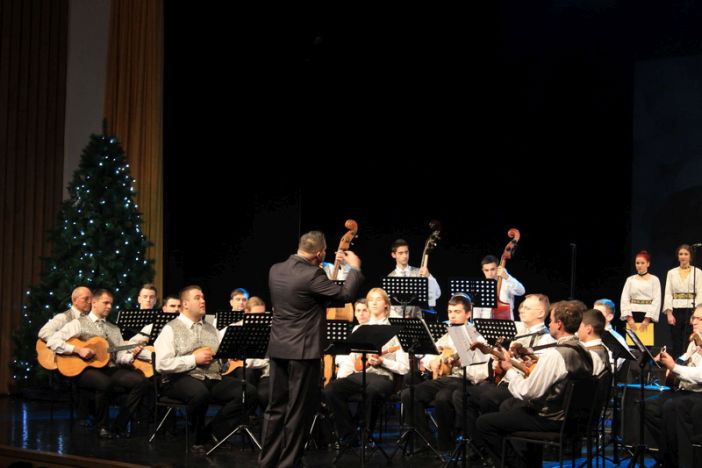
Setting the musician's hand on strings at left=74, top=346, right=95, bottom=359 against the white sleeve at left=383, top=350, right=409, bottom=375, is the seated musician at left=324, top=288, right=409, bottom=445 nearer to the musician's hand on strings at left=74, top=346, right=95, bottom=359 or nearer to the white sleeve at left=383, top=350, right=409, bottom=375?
the white sleeve at left=383, top=350, right=409, bottom=375

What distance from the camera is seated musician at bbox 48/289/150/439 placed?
872 centimetres

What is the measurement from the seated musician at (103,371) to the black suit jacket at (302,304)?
271cm

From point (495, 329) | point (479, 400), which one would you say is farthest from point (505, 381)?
point (495, 329)

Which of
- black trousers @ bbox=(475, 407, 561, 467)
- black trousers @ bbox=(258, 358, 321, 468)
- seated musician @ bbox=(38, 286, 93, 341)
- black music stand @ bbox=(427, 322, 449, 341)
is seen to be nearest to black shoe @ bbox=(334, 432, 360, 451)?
black music stand @ bbox=(427, 322, 449, 341)

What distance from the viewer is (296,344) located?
641 cm

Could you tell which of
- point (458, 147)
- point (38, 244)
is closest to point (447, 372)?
point (458, 147)

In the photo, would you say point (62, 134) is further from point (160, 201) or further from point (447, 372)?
point (447, 372)

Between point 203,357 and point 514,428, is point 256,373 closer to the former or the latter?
point 203,357

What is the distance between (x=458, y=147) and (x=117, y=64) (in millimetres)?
4778

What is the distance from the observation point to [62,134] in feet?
42.0

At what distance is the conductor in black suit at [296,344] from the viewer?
21.0 ft

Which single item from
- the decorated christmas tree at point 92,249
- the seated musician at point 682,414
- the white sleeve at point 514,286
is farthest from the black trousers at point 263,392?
the white sleeve at point 514,286

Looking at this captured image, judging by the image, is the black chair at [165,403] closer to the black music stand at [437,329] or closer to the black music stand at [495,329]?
the black music stand at [437,329]

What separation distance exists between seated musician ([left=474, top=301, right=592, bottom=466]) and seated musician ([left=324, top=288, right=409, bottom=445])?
1.91m
